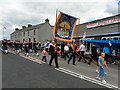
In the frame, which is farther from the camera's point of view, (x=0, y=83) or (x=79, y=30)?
(x=79, y=30)

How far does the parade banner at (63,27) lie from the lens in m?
17.2

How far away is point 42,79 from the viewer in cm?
966

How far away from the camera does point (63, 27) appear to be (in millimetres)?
17516

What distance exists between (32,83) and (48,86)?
82 cm

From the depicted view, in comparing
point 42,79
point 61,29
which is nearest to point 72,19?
point 61,29

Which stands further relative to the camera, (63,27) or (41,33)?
(41,33)

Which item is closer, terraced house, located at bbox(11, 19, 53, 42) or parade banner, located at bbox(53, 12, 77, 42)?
parade banner, located at bbox(53, 12, 77, 42)

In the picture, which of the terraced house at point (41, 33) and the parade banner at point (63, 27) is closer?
the parade banner at point (63, 27)

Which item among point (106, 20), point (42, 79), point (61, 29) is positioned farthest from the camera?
point (106, 20)

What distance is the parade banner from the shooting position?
17.2 m

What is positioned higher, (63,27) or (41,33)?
(41,33)

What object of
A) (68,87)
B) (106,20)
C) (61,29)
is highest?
(106,20)

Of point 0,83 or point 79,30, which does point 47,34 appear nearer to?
point 79,30

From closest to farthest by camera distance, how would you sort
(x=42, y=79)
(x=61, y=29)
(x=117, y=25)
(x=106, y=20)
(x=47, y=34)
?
(x=42, y=79), (x=61, y=29), (x=117, y=25), (x=106, y=20), (x=47, y=34)
